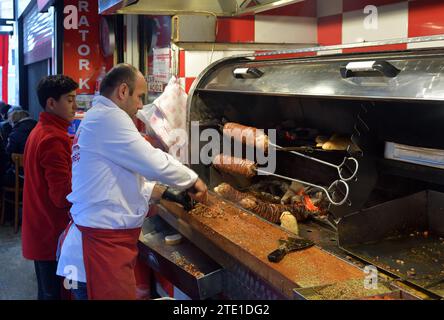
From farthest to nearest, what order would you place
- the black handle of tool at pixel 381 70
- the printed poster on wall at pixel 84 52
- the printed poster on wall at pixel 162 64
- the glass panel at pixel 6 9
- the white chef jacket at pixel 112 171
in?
the glass panel at pixel 6 9 < the printed poster on wall at pixel 84 52 < the printed poster on wall at pixel 162 64 < the white chef jacket at pixel 112 171 < the black handle of tool at pixel 381 70

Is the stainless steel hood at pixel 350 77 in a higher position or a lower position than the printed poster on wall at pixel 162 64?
lower

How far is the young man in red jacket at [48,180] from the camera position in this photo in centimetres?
295

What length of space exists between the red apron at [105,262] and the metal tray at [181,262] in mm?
327

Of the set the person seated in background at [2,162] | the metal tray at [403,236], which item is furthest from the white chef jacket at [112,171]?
the person seated in background at [2,162]

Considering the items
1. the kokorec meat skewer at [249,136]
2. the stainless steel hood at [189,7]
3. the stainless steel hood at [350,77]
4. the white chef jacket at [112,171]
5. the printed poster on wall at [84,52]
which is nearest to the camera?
the stainless steel hood at [350,77]

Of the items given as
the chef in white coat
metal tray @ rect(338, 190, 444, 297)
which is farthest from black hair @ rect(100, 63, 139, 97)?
metal tray @ rect(338, 190, 444, 297)

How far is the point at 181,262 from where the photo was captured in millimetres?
2594

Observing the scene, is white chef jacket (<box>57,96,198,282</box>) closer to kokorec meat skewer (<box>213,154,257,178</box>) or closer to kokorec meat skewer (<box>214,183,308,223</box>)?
kokorec meat skewer (<box>214,183,308,223</box>)

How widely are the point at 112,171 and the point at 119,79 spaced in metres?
0.45

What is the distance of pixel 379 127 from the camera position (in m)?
2.36

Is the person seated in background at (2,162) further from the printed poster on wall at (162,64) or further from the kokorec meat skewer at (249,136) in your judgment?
the kokorec meat skewer at (249,136)

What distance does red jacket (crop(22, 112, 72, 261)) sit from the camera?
2.94 meters
